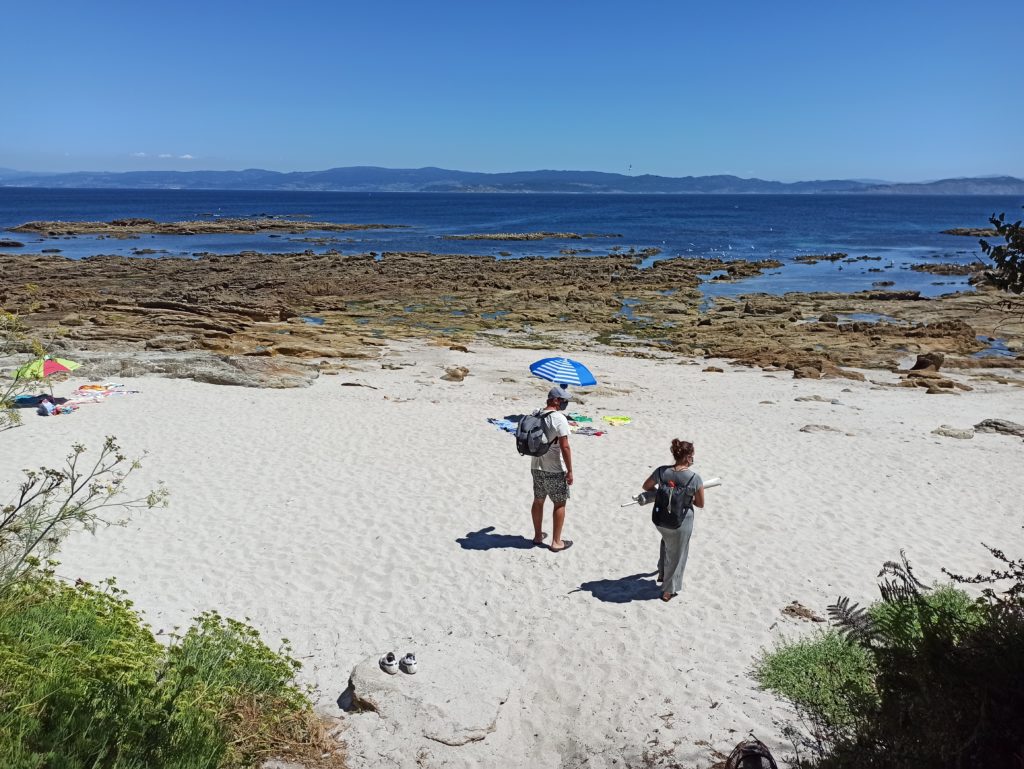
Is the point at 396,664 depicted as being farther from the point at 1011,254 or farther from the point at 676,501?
the point at 1011,254

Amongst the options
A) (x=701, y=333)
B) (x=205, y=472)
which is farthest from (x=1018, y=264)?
(x=701, y=333)

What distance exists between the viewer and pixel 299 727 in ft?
15.1

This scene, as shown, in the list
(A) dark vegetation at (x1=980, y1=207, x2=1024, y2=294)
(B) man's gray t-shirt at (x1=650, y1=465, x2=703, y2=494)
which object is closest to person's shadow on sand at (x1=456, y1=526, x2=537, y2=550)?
(B) man's gray t-shirt at (x1=650, y1=465, x2=703, y2=494)

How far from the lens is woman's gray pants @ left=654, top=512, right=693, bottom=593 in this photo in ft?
21.8

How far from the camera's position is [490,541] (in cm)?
829

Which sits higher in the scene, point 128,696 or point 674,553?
point 128,696

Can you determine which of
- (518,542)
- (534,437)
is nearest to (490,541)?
(518,542)

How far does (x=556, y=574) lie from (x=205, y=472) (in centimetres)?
559

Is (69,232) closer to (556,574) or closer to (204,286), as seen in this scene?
(204,286)

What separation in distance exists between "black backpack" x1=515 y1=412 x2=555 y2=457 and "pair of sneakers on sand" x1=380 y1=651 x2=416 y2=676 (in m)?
2.42

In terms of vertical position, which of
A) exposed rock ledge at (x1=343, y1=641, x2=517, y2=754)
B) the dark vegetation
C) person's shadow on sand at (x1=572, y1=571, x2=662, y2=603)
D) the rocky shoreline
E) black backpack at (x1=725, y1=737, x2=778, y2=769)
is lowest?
the rocky shoreline

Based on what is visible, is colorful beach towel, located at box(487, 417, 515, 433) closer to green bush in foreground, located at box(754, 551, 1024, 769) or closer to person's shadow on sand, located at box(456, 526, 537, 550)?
person's shadow on sand, located at box(456, 526, 537, 550)

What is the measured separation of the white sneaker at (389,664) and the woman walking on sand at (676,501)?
2.53 m

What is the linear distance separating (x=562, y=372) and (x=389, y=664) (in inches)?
346
